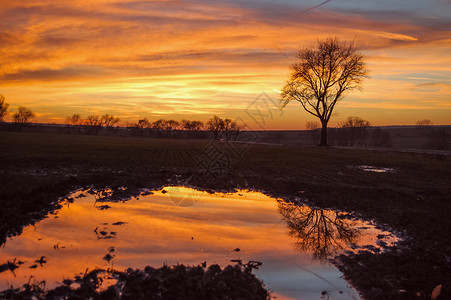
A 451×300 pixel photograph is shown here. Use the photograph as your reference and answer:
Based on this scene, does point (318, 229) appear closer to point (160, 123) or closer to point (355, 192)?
point (355, 192)

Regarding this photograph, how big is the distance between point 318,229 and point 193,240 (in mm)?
4045

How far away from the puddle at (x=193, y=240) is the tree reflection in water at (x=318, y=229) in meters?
0.03

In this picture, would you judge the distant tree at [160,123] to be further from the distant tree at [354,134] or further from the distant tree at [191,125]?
the distant tree at [354,134]

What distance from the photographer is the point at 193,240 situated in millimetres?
8930

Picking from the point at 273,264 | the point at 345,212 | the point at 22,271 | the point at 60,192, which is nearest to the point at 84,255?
the point at 22,271

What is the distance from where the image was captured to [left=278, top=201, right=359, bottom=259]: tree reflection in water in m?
8.83

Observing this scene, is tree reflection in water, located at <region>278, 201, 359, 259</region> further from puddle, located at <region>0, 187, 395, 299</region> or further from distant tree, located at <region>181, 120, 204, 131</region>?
distant tree, located at <region>181, 120, 204, 131</region>

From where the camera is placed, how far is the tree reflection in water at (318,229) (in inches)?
348

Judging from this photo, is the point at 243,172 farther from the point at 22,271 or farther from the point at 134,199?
the point at 22,271

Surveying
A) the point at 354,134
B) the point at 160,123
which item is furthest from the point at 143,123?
the point at 354,134

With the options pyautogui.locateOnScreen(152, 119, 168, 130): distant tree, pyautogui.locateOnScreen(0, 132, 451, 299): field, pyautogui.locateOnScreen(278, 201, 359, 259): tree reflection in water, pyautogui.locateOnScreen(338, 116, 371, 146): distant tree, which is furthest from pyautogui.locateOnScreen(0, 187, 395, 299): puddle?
pyautogui.locateOnScreen(152, 119, 168, 130): distant tree

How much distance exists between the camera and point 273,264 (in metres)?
7.51

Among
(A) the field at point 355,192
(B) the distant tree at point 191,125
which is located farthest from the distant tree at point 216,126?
(A) the field at point 355,192

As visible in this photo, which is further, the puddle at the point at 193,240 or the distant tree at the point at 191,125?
the distant tree at the point at 191,125
